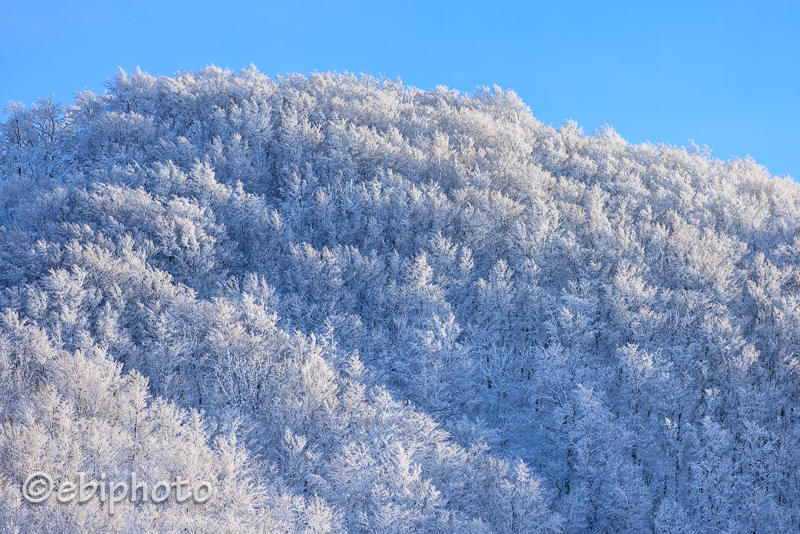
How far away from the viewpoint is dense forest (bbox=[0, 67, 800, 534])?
2983 cm

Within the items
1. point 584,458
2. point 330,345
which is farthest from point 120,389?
point 584,458

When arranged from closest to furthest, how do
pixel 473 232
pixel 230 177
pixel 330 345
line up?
pixel 330 345 < pixel 473 232 < pixel 230 177

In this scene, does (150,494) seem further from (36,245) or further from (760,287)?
(760,287)

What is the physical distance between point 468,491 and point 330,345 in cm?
1460

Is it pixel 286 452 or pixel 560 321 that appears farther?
pixel 560 321

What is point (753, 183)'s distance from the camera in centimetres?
6919

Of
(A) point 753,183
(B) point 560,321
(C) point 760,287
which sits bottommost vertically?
(B) point 560,321

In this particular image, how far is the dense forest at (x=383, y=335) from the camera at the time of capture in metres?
29.8

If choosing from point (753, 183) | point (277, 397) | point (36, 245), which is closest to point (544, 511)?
point (277, 397)

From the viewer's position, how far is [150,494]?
26062 mm

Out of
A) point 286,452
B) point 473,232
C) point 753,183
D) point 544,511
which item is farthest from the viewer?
point 753,183

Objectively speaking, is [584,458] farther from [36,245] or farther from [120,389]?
[36,245]

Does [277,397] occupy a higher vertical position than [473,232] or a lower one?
lower

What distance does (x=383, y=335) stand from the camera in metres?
43.4
